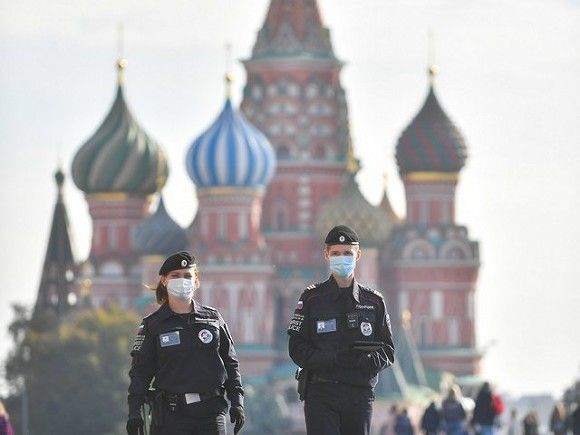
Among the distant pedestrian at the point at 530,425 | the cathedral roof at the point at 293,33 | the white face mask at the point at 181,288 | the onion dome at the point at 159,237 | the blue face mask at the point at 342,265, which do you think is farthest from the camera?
the cathedral roof at the point at 293,33

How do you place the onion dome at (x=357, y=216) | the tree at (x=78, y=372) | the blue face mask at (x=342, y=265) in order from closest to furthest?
the blue face mask at (x=342, y=265), the tree at (x=78, y=372), the onion dome at (x=357, y=216)

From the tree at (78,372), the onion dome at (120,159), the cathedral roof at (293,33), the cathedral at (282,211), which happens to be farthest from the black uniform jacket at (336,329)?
the onion dome at (120,159)

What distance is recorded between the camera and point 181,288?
60.1 ft

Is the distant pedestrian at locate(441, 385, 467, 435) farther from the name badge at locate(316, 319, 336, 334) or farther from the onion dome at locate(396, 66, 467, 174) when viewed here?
the onion dome at locate(396, 66, 467, 174)

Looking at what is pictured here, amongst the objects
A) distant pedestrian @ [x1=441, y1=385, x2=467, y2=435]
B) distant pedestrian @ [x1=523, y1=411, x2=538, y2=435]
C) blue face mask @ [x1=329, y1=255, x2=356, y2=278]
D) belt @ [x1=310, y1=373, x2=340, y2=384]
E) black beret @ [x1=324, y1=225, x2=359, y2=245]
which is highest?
black beret @ [x1=324, y1=225, x2=359, y2=245]

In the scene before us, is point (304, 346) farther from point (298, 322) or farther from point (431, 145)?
point (431, 145)

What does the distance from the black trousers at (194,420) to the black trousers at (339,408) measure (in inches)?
32.4

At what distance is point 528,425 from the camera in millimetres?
40688

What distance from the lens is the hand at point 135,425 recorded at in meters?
18.0

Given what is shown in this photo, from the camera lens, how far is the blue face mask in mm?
18906

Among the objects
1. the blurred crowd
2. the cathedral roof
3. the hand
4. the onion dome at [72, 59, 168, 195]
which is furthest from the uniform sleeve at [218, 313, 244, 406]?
the onion dome at [72, 59, 168, 195]

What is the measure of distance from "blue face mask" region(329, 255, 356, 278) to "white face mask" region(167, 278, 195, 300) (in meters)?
0.94

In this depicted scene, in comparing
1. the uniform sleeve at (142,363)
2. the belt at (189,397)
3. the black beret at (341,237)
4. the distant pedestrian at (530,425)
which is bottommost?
the distant pedestrian at (530,425)

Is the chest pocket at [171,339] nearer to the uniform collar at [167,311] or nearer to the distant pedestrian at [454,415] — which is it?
the uniform collar at [167,311]
